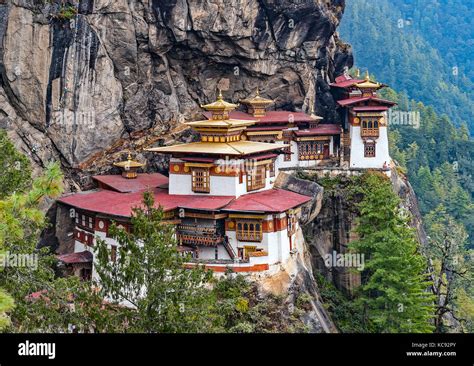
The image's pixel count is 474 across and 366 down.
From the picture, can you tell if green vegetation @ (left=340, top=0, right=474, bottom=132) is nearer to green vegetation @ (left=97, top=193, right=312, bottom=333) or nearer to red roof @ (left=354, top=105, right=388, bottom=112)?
red roof @ (left=354, top=105, right=388, bottom=112)

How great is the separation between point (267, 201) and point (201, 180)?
3.25 metres

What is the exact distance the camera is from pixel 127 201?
29.7 m

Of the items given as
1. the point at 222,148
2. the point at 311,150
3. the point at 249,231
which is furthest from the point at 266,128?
the point at 249,231

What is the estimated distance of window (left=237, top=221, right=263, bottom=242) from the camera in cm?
2830

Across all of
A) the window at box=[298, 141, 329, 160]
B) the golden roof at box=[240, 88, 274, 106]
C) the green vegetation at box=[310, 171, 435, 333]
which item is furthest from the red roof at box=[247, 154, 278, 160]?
the window at box=[298, 141, 329, 160]

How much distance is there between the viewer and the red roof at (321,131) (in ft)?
131

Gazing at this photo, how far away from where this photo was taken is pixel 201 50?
1500 inches

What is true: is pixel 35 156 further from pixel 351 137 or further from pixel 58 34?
pixel 351 137

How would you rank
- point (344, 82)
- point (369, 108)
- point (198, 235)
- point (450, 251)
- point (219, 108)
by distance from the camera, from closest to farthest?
point (198, 235), point (219, 108), point (369, 108), point (450, 251), point (344, 82)

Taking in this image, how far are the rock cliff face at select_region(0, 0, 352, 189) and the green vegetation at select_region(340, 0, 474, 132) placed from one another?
71776 millimetres

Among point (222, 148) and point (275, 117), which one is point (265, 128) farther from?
point (222, 148)

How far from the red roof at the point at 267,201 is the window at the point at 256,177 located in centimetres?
41

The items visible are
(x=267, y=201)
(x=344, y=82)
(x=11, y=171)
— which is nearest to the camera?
(x=11, y=171)

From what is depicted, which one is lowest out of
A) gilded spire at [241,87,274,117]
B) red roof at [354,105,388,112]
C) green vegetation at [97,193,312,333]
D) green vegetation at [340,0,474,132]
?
green vegetation at [97,193,312,333]
